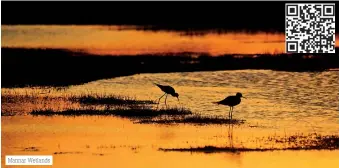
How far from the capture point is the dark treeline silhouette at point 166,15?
47.1 feet

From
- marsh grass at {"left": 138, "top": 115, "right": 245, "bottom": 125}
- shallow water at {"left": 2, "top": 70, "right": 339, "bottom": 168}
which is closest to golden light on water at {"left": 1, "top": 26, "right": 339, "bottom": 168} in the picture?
shallow water at {"left": 2, "top": 70, "right": 339, "bottom": 168}

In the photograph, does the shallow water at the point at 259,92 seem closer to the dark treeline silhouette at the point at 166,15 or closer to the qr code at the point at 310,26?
the qr code at the point at 310,26

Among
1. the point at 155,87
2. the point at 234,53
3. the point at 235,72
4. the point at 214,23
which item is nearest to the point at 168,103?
the point at 155,87

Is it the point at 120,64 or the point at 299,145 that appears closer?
the point at 299,145

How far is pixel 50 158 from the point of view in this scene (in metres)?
9.10

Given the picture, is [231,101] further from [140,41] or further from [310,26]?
[140,41]

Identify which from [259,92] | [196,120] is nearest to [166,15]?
[259,92]

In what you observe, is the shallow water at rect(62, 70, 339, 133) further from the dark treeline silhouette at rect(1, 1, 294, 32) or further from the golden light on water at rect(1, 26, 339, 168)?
the dark treeline silhouette at rect(1, 1, 294, 32)

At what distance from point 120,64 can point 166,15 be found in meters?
1.71

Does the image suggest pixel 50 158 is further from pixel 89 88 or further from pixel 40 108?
pixel 89 88

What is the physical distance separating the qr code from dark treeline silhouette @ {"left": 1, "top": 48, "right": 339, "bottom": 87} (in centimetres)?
156

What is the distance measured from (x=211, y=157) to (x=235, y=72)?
366 centimetres

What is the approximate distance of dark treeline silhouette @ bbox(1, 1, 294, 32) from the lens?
47.1 feet

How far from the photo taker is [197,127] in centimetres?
999
